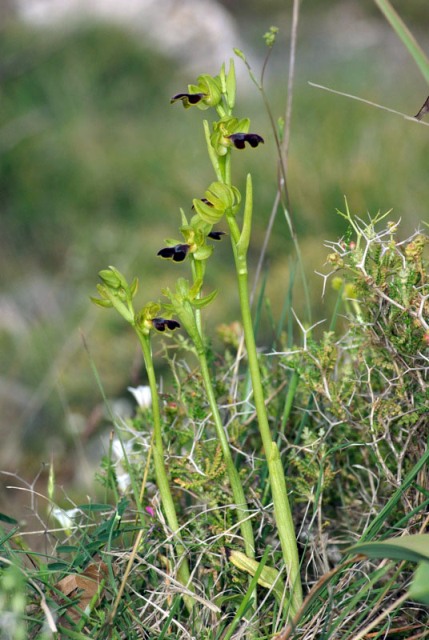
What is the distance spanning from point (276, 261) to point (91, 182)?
1.30 m

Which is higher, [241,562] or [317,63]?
[241,562]

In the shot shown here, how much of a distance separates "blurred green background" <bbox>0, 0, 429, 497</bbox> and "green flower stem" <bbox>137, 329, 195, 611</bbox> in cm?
57

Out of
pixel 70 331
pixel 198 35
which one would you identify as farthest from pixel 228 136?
pixel 198 35

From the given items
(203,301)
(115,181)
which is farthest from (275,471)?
(115,181)

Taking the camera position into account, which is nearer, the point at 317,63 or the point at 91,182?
the point at 91,182

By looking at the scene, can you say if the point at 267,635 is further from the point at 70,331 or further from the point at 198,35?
the point at 198,35

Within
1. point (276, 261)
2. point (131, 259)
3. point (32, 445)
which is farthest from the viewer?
point (131, 259)

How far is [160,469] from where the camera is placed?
2.38ft

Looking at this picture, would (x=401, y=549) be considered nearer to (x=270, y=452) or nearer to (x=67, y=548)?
(x=270, y=452)

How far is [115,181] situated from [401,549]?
332 centimetres

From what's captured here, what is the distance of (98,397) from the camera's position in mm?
2564

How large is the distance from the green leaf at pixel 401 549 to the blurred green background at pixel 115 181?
2.70ft

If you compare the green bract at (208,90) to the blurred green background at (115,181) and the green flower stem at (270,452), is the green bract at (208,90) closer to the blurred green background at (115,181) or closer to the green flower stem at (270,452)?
the green flower stem at (270,452)

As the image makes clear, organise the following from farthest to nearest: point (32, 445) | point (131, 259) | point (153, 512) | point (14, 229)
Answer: point (14, 229)
point (131, 259)
point (32, 445)
point (153, 512)
